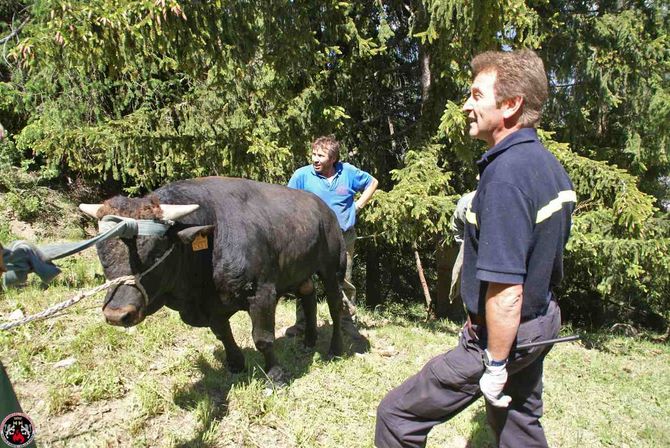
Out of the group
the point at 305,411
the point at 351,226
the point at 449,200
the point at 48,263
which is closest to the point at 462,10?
the point at 449,200

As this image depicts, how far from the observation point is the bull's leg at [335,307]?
5.47 meters

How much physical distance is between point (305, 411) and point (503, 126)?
3022mm

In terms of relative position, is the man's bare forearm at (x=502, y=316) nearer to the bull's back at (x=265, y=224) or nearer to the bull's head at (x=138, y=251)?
the bull's head at (x=138, y=251)

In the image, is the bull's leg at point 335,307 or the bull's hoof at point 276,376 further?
the bull's leg at point 335,307

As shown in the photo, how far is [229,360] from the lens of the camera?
4754 mm

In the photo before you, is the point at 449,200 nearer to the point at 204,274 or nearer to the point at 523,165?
the point at 204,274

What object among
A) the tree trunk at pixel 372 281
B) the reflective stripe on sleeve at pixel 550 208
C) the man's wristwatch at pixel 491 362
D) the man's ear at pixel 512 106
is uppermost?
the man's ear at pixel 512 106

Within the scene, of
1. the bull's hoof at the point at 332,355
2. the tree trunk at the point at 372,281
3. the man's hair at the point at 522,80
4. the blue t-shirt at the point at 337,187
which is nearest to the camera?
the man's hair at the point at 522,80

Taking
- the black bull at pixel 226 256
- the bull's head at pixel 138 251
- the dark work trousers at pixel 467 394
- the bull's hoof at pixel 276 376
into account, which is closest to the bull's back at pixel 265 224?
the black bull at pixel 226 256

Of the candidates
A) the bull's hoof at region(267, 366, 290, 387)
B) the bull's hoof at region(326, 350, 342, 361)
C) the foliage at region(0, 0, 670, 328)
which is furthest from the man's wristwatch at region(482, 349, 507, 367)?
the foliage at region(0, 0, 670, 328)

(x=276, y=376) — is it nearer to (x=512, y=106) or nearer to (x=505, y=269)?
(x=505, y=269)

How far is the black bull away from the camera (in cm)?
326

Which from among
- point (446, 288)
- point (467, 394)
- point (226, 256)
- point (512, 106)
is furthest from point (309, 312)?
point (446, 288)

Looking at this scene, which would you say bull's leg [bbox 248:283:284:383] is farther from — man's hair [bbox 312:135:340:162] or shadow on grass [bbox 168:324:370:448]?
man's hair [bbox 312:135:340:162]
